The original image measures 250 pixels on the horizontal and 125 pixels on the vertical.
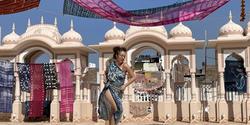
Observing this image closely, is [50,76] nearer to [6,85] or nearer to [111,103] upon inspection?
[6,85]

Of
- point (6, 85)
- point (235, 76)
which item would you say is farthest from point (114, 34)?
point (235, 76)

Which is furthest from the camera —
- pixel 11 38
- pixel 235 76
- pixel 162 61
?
pixel 11 38

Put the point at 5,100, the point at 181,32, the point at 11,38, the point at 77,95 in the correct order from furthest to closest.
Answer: the point at 11,38 < the point at 5,100 < the point at 77,95 < the point at 181,32

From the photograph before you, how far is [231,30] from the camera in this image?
57.0 feet

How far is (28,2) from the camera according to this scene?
24.1 feet

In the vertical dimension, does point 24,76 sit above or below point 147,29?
below

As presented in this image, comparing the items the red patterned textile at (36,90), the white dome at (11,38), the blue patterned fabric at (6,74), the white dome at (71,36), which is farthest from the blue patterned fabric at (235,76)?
the white dome at (11,38)

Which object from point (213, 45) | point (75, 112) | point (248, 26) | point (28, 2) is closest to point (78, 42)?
point (75, 112)

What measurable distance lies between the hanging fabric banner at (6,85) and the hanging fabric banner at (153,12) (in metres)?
12.8

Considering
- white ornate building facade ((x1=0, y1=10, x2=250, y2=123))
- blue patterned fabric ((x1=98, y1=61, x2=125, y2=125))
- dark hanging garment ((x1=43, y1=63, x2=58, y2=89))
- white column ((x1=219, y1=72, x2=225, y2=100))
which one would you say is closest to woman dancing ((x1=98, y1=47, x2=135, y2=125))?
blue patterned fabric ((x1=98, y1=61, x2=125, y2=125))

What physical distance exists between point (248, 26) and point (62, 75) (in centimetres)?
1098

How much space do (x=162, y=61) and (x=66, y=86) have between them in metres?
5.79

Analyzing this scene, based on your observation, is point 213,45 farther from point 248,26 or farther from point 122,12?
point 122,12

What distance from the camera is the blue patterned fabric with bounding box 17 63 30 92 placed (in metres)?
18.6
